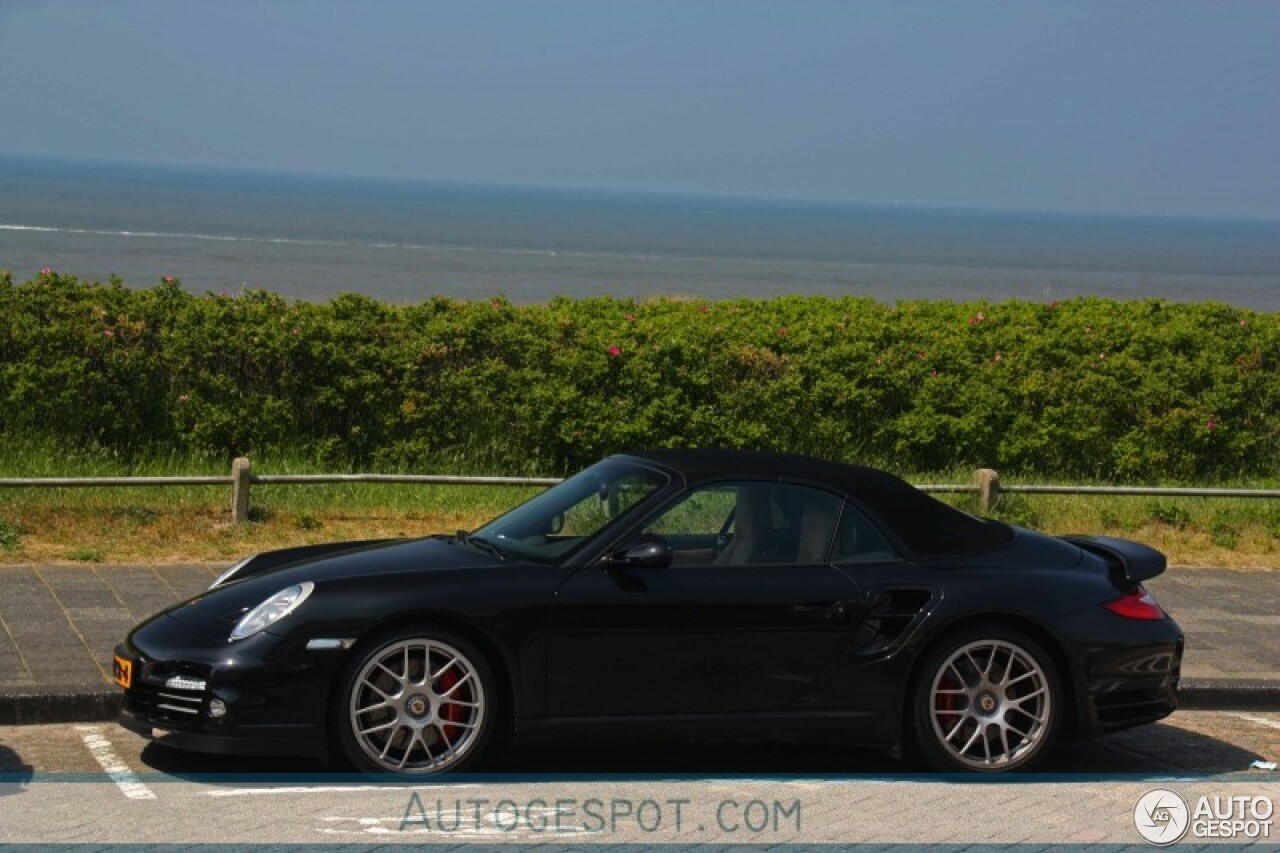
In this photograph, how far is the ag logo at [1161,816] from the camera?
6.61 metres

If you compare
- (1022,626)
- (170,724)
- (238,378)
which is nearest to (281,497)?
(238,378)

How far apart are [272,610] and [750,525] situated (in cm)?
206

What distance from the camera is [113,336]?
13461 mm

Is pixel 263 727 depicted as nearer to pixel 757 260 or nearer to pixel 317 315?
pixel 317 315

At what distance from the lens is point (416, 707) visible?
6945 millimetres

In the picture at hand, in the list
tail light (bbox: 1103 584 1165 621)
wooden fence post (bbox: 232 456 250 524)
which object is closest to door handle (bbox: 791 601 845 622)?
tail light (bbox: 1103 584 1165 621)

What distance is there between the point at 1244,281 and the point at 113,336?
99589mm

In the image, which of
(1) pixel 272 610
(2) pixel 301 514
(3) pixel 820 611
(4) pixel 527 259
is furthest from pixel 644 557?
(4) pixel 527 259

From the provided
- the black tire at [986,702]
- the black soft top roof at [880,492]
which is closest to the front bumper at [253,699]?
the black soft top roof at [880,492]

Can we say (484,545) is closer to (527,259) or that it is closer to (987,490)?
(987,490)

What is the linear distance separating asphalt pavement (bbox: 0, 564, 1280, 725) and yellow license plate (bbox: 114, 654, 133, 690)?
59 cm

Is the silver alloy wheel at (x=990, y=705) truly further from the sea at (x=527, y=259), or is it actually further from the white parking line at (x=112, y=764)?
the sea at (x=527, y=259)

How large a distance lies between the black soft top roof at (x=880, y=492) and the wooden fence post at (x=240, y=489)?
4.63 meters

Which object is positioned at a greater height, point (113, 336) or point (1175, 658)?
point (113, 336)
